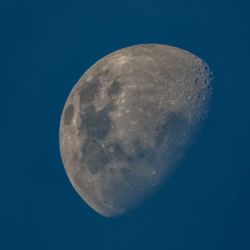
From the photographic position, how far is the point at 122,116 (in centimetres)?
1223

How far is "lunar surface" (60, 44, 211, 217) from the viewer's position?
12.1 metres

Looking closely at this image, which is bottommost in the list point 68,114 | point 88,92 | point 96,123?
point 96,123

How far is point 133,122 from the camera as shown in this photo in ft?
39.6

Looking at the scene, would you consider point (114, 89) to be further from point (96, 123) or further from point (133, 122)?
point (133, 122)

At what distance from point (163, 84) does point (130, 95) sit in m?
0.73

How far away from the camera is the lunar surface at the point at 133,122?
475 inches

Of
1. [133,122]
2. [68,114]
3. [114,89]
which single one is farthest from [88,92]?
[133,122]

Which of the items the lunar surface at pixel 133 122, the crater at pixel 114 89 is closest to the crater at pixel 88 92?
the lunar surface at pixel 133 122

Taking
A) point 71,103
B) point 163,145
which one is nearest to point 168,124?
point 163,145

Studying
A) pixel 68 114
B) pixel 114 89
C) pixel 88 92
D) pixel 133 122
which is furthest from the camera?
pixel 68 114

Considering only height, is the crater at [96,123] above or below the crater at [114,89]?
below

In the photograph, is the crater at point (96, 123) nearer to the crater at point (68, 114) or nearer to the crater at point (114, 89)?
the crater at point (114, 89)

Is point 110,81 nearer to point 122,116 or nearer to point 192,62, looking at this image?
point 122,116

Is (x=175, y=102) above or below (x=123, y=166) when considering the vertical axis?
above
